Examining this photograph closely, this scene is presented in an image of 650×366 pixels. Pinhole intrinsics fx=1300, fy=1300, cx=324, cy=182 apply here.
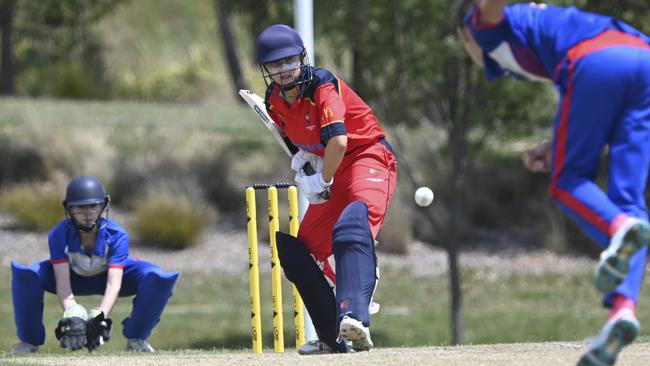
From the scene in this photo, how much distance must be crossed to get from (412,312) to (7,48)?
14730 millimetres

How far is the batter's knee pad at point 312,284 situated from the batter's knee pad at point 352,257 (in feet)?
1.42

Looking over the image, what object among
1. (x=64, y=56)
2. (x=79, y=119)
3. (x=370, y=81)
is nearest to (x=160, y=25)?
(x=64, y=56)

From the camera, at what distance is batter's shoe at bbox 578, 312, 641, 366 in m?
5.04

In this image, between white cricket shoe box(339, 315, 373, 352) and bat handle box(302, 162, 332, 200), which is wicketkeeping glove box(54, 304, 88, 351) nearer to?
bat handle box(302, 162, 332, 200)

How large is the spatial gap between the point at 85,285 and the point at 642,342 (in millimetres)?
4119

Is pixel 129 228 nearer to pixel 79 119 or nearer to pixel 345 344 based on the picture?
pixel 79 119

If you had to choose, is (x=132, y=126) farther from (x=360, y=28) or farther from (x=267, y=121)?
(x=267, y=121)

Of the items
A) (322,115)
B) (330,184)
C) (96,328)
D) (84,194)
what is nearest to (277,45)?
(322,115)

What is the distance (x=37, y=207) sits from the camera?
17594 millimetres

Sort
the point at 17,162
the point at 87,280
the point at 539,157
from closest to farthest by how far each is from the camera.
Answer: the point at 539,157 → the point at 87,280 → the point at 17,162

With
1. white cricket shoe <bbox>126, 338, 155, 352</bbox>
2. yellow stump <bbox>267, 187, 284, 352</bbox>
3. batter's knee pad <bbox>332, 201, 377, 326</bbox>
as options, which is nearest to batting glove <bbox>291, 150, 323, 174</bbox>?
batter's knee pad <bbox>332, 201, 377, 326</bbox>

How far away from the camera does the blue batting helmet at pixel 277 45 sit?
670cm

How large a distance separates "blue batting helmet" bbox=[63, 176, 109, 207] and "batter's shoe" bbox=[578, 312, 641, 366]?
4832mm

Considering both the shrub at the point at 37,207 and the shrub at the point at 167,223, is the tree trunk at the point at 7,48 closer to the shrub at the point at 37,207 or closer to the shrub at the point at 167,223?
the shrub at the point at 37,207
